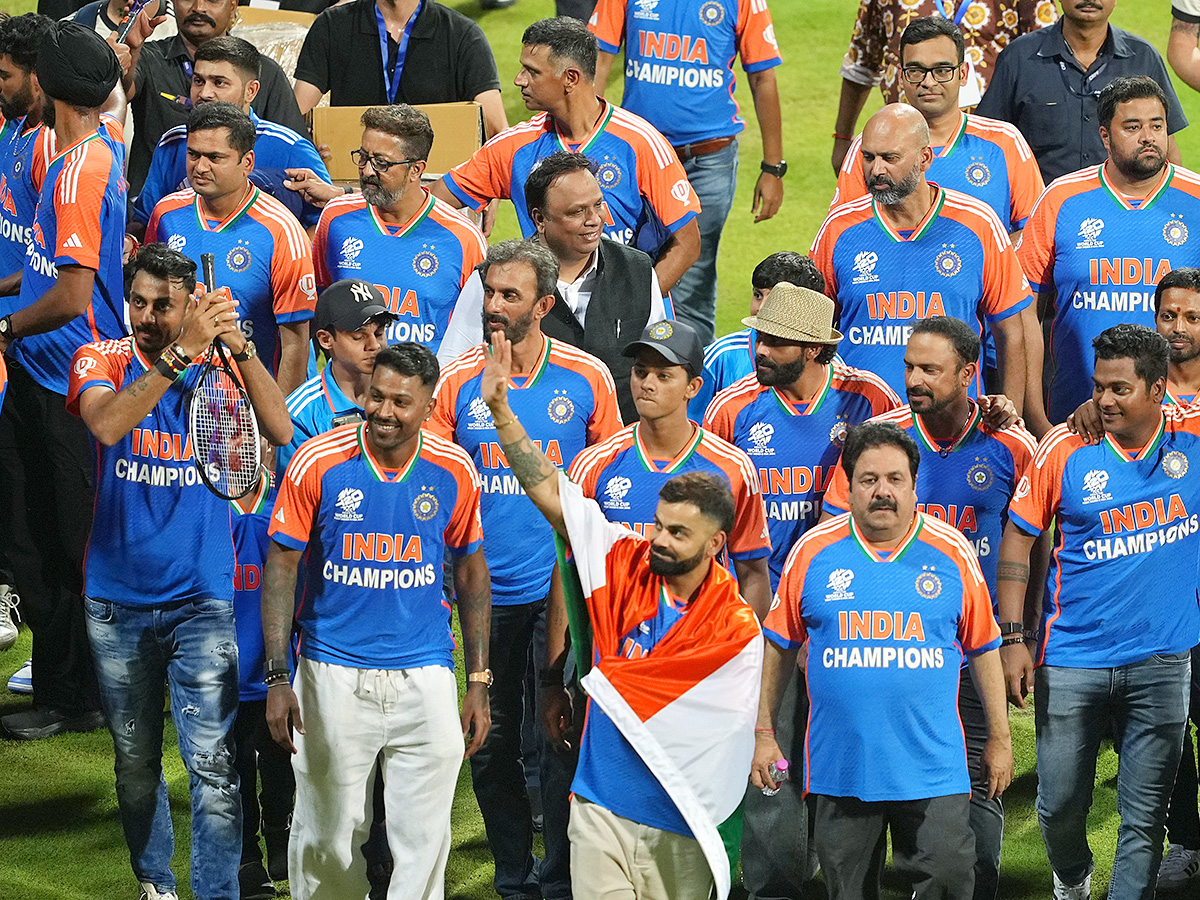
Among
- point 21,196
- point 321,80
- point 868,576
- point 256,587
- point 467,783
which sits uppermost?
point 321,80

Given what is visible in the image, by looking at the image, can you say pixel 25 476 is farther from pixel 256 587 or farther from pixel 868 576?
pixel 868 576

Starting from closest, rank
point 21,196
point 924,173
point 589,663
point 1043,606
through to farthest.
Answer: point 589,663
point 1043,606
point 924,173
point 21,196

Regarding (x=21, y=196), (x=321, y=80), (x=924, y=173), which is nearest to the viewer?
(x=924, y=173)

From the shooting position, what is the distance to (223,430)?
18.3ft

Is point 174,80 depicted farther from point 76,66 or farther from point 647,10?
point 647,10

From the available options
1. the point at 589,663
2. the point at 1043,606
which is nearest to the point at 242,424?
the point at 589,663

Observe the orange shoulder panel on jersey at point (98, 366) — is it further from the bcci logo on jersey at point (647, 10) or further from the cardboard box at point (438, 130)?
the bcci logo on jersey at point (647, 10)

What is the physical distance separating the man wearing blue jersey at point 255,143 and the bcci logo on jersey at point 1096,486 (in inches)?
144

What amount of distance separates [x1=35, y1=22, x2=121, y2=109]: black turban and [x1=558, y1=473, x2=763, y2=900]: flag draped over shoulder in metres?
2.92

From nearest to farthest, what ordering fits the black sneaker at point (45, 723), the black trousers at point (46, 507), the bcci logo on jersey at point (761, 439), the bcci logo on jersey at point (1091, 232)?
the bcci logo on jersey at point (761, 439)
the bcci logo on jersey at point (1091, 232)
the black trousers at point (46, 507)
the black sneaker at point (45, 723)

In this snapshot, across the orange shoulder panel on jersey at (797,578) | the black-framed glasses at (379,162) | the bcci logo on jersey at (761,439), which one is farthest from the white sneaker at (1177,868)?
the black-framed glasses at (379,162)

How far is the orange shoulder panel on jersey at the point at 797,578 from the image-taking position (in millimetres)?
5492

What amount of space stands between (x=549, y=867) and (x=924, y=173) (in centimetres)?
316

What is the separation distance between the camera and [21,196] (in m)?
7.29
